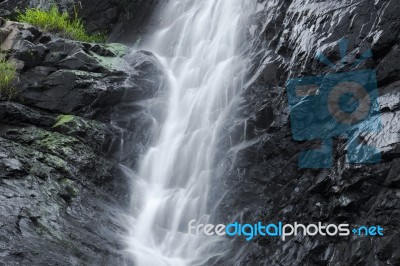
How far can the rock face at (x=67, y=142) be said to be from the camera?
5.12 meters

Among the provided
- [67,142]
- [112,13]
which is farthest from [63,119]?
[112,13]

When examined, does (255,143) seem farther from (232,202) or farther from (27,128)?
(27,128)

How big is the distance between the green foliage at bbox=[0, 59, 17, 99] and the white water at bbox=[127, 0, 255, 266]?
279cm

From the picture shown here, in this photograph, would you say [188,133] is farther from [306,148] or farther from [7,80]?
[7,80]

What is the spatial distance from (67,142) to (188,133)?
7.18ft

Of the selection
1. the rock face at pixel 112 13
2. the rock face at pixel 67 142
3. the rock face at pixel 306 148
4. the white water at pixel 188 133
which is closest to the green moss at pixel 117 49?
the rock face at pixel 67 142

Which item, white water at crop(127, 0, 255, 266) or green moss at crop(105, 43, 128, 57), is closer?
white water at crop(127, 0, 255, 266)

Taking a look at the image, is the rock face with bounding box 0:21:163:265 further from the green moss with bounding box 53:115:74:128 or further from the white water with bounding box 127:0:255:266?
the white water with bounding box 127:0:255:266

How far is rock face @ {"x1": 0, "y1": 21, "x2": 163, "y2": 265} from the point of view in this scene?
512cm

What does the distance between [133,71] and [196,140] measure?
2.67m

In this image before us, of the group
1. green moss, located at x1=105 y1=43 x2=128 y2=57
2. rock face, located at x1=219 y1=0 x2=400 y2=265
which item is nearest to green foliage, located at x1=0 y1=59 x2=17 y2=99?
green moss, located at x1=105 y1=43 x2=128 y2=57

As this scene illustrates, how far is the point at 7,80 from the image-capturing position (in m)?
7.68

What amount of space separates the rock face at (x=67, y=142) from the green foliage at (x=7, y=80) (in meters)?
0.12

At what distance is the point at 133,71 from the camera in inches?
363
